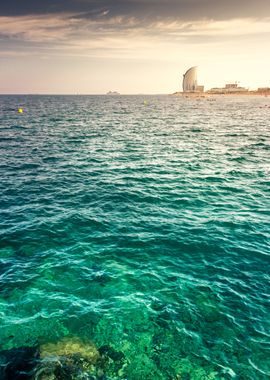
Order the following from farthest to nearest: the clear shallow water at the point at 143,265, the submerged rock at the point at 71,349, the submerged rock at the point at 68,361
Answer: the clear shallow water at the point at 143,265
the submerged rock at the point at 71,349
the submerged rock at the point at 68,361

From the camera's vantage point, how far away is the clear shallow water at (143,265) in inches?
550

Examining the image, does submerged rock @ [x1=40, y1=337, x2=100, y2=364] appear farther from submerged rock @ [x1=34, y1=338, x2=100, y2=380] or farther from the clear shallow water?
the clear shallow water

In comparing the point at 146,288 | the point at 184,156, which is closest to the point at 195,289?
the point at 146,288

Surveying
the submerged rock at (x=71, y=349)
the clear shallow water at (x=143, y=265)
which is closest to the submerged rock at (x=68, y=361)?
the submerged rock at (x=71, y=349)

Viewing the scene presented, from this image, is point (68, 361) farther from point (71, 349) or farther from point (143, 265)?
point (143, 265)

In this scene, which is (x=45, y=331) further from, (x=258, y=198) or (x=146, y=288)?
(x=258, y=198)

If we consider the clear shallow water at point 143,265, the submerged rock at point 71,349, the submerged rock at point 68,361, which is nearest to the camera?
the submerged rock at point 68,361

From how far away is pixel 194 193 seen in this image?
3212 centimetres

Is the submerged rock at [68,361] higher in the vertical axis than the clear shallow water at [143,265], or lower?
higher

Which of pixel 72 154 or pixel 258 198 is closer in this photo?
pixel 258 198

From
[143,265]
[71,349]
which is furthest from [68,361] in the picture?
[143,265]

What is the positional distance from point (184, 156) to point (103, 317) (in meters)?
36.6

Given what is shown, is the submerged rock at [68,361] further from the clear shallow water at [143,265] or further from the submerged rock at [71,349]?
the clear shallow water at [143,265]

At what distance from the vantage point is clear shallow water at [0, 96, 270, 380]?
13977 millimetres
